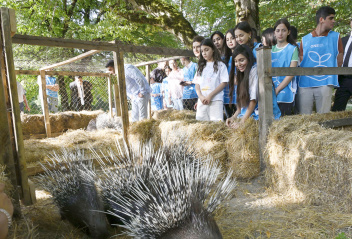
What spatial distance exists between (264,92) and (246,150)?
0.81m

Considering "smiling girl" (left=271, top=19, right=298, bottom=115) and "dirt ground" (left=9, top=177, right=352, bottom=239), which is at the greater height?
"smiling girl" (left=271, top=19, right=298, bottom=115)

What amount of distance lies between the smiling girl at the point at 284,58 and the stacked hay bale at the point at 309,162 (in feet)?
1.83

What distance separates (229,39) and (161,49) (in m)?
1.42

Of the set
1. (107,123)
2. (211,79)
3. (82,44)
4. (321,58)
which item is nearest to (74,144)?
(107,123)

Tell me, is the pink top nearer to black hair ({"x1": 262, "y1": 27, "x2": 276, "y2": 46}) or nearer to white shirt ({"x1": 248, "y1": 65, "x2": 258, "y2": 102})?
black hair ({"x1": 262, "y1": 27, "x2": 276, "y2": 46})

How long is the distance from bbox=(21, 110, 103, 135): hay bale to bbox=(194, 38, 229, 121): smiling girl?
6065 millimetres

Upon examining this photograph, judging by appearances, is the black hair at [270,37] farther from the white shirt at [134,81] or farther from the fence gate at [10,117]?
the fence gate at [10,117]

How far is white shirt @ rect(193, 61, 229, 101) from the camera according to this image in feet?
14.3

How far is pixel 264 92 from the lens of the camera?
346cm

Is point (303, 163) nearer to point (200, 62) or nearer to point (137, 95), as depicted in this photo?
point (200, 62)

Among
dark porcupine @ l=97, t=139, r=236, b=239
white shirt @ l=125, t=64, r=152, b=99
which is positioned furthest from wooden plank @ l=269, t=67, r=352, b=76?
white shirt @ l=125, t=64, r=152, b=99

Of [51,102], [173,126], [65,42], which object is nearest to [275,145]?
[173,126]

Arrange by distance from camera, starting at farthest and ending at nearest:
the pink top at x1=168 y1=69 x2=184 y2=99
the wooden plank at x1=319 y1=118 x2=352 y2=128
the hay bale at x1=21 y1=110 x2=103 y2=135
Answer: the hay bale at x1=21 y1=110 x2=103 y2=135
the pink top at x1=168 y1=69 x2=184 y2=99
the wooden plank at x1=319 y1=118 x2=352 y2=128

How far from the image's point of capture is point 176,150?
9.85 feet
